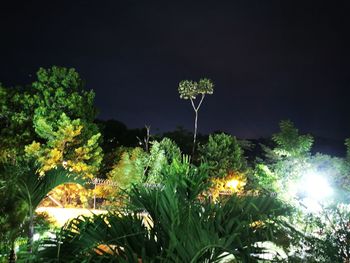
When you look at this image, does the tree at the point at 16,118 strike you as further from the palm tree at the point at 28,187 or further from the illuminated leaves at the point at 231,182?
the palm tree at the point at 28,187

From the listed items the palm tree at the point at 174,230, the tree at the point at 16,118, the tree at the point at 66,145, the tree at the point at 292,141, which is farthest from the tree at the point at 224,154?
the palm tree at the point at 174,230

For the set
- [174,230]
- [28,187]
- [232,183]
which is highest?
[232,183]

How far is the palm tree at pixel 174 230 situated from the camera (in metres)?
2.24

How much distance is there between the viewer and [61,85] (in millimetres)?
15273

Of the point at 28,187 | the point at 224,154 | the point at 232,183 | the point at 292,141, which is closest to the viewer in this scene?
the point at 28,187

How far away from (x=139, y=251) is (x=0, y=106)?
1443 centimetres

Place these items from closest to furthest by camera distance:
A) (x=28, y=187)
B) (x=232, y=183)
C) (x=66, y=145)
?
(x=28, y=187)
(x=66, y=145)
(x=232, y=183)

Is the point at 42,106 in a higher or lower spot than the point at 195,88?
lower

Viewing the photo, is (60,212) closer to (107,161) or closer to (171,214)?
(107,161)

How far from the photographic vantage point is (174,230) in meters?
2.34

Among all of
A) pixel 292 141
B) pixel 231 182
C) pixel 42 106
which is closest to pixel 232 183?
pixel 231 182

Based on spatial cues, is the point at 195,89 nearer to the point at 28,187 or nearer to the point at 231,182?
the point at 231,182

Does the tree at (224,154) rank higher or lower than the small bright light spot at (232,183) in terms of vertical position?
higher

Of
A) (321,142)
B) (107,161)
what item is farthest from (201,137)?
(321,142)
